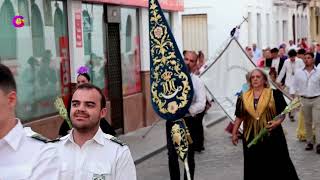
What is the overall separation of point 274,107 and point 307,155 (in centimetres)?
419

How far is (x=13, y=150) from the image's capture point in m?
2.78

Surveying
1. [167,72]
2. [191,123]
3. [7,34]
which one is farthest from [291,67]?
[167,72]

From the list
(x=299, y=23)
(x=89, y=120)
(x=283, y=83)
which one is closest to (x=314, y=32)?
(x=299, y=23)

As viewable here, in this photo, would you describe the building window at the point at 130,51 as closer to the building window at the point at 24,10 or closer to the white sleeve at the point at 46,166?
the building window at the point at 24,10

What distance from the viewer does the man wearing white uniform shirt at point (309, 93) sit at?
471 inches

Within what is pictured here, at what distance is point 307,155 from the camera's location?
466 inches

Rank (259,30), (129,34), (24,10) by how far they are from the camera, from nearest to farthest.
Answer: (24,10), (129,34), (259,30)

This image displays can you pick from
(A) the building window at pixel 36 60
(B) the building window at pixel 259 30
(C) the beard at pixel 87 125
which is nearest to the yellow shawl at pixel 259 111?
(A) the building window at pixel 36 60

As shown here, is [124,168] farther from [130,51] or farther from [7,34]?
[130,51]

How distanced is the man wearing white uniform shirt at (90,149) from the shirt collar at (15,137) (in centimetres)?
68

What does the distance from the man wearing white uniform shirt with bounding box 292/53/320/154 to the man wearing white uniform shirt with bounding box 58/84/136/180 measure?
8629mm

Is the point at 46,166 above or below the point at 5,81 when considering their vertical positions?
below

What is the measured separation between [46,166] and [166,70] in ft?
16.4

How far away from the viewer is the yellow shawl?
Result: 792 cm
